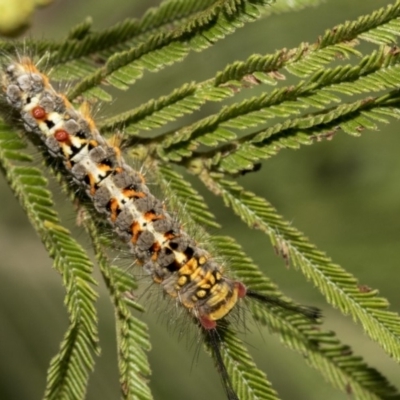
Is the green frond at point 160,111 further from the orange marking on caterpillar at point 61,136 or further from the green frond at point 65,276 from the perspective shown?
the green frond at point 65,276

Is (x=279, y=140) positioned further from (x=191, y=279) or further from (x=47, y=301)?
(x=47, y=301)

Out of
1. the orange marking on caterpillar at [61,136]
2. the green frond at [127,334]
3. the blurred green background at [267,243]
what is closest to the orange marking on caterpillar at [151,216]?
the green frond at [127,334]

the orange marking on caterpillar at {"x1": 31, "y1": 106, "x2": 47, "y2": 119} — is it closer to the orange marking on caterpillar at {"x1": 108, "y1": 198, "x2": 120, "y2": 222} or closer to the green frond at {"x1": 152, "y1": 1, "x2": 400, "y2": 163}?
the orange marking on caterpillar at {"x1": 108, "y1": 198, "x2": 120, "y2": 222}

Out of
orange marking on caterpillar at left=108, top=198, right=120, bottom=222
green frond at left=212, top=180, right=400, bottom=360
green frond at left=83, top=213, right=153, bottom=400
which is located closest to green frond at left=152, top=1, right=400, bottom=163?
green frond at left=212, top=180, right=400, bottom=360

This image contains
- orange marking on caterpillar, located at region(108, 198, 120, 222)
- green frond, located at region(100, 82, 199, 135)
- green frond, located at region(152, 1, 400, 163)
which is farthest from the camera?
orange marking on caterpillar, located at region(108, 198, 120, 222)

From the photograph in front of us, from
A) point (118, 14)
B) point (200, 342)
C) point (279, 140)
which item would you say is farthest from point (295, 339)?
point (118, 14)
